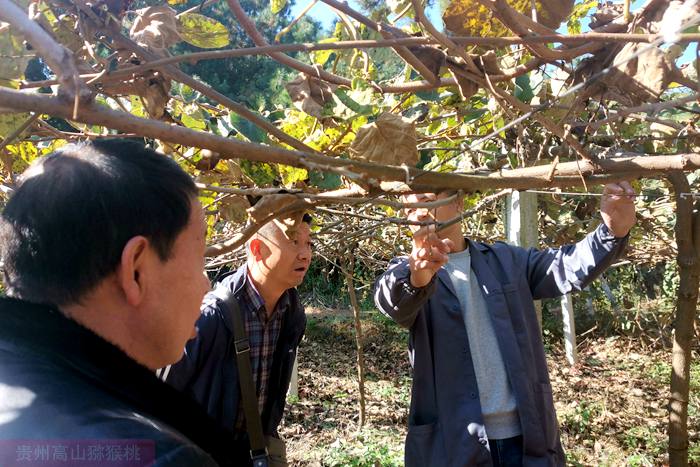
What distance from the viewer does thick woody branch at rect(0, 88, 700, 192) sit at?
0.70 metres

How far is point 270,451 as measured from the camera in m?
2.03

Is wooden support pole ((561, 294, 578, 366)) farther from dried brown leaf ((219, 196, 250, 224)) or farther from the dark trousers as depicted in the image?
dried brown leaf ((219, 196, 250, 224))

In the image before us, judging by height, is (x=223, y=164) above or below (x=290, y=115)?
below

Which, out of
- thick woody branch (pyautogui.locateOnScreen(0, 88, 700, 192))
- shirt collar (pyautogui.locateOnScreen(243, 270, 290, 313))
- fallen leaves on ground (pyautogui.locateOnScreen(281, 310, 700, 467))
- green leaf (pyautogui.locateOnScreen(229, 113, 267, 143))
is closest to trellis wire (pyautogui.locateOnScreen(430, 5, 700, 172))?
thick woody branch (pyautogui.locateOnScreen(0, 88, 700, 192))

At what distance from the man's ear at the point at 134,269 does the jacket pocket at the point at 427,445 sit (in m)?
1.31

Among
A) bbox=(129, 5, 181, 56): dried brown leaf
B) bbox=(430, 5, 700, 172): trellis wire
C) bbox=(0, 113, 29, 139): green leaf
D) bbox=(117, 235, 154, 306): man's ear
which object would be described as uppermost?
bbox=(129, 5, 181, 56): dried brown leaf

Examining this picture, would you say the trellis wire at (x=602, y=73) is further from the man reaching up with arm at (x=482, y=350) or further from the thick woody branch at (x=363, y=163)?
the man reaching up with arm at (x=482, y=350)

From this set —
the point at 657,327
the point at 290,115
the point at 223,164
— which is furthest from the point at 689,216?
the point at 657,327

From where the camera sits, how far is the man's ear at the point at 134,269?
0.81 m

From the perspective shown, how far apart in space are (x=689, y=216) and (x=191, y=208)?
5.83ft

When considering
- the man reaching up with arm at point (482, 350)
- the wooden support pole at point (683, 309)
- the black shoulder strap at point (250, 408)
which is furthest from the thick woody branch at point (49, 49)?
the wooden support pole at point (683, 309)

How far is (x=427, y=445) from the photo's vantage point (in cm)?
192

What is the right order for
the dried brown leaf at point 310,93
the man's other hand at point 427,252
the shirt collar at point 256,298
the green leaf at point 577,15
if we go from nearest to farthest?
the dried brown leaf at point 310,93
the man's other hand at point 427,252
the shirt collar at point 256,298
the green leaf at point 577,15

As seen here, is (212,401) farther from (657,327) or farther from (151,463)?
(657,327)
